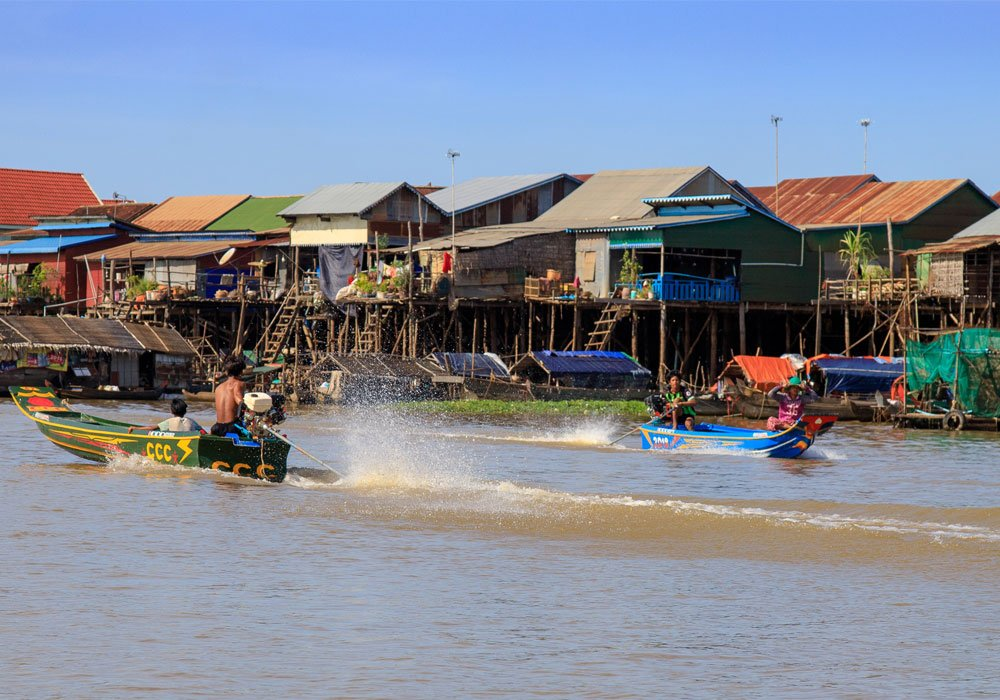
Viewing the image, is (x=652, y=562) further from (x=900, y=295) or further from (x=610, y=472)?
(x=900, y=295)

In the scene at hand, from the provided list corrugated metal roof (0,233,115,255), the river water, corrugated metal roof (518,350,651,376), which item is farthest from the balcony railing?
corrugated metal roof (0,233,115,255)

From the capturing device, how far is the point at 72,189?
63.1 m

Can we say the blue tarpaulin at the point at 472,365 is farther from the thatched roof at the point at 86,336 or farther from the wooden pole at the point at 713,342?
the thatched roof at the point at 86,336

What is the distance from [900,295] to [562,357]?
10.1 metres

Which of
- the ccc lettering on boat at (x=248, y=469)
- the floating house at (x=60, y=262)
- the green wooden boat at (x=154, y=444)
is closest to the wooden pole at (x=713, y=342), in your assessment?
the green wooden boat at (x=154, y=444)

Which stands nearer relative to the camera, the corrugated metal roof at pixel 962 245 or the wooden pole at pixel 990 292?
the wooden pole at pixel 990 292

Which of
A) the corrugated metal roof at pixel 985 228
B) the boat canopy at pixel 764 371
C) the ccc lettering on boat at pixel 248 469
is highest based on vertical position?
the corrugated metal roof at pixel 985 228

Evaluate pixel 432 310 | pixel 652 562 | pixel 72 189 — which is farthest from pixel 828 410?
pixel 72 189

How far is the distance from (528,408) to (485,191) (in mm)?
16550

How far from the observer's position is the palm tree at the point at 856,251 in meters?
42.2

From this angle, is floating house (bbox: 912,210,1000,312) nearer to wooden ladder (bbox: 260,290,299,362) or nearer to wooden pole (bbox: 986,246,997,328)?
wooden pole (bbox: 986,246,997,328)

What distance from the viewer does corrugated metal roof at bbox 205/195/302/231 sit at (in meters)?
53.7

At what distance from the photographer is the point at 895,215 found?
145 feet

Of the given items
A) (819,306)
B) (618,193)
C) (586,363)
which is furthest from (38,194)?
(819,306)
